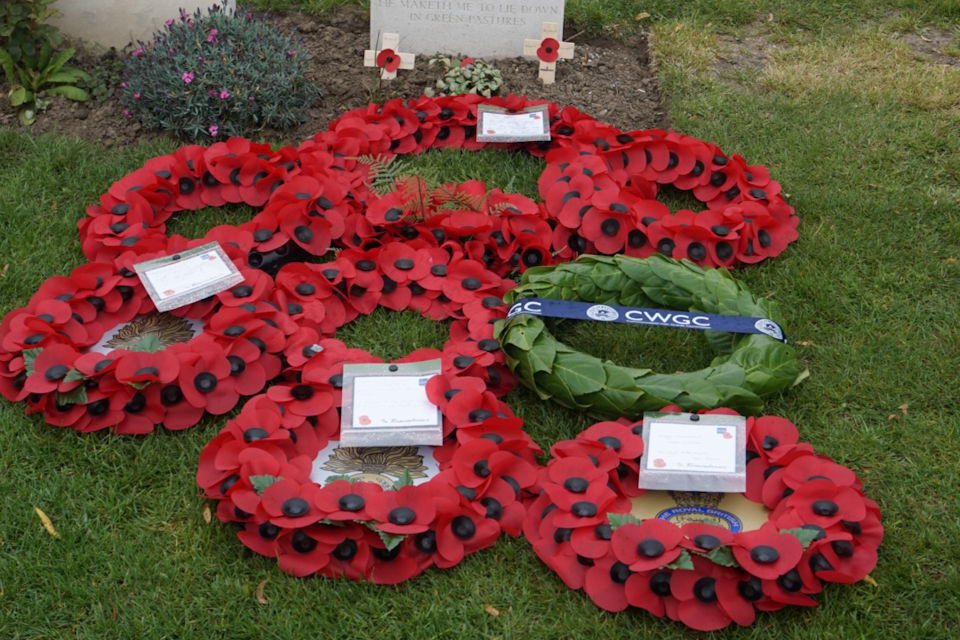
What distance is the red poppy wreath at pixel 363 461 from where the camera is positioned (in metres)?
2.70

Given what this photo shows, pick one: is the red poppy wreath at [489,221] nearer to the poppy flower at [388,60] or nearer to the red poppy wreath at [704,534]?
the poppy flower at [388,60]

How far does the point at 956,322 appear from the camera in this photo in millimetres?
3664

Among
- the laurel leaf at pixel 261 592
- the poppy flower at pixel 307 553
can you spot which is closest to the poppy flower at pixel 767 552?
the poppy flower at pixel 307 553

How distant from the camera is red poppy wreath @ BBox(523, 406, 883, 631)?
2.56 metres

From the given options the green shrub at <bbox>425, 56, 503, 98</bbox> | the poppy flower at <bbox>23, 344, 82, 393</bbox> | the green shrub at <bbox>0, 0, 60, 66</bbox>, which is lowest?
the poppy flower at <bbox>23, 344, 82, 393</bbox>

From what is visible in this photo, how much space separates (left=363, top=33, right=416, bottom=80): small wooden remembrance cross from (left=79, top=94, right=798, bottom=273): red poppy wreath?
53 centimetres

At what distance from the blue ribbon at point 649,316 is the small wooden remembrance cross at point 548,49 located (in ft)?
6.86

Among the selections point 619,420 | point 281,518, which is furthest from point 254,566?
point 619,420

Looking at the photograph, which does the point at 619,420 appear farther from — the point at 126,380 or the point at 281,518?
the point at 126,380

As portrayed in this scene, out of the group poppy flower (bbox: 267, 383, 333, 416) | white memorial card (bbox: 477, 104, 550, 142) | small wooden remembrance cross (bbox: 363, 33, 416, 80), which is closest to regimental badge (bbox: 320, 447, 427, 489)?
poppy flower (bbox: 267, 383, 333, 416)

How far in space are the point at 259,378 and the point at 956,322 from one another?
249 centimetres

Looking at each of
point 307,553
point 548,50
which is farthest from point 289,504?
point 548,50

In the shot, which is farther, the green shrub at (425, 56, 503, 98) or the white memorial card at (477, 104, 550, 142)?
the green shrub at (425, 56, 503, 98)

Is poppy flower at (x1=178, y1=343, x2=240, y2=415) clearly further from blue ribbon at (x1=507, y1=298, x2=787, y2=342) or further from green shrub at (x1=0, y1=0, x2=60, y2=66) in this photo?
green shrub at (x1=0, y1=0, x2=60, y2=66)
